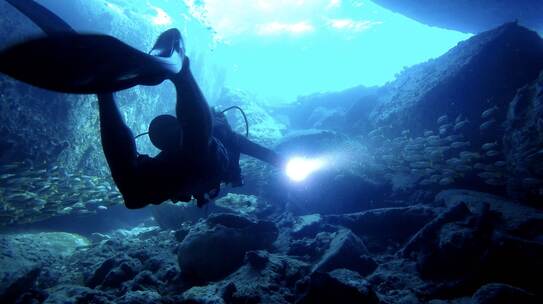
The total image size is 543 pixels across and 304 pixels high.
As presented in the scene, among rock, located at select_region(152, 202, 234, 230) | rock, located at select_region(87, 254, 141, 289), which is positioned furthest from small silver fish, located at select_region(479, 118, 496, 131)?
rock, located at select_region(87, 254, 141, 289)

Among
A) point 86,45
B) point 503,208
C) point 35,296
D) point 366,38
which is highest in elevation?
point 366,38

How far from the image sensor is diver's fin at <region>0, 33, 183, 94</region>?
1.74 m

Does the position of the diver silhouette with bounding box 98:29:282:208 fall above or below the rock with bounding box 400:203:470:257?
above

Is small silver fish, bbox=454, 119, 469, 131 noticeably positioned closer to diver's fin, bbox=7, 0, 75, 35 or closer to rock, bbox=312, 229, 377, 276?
rock, bbox=312, 229, 377, 276

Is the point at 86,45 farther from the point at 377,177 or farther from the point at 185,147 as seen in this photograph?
the point at 377,177

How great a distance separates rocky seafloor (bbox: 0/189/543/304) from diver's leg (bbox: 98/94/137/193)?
2194mm

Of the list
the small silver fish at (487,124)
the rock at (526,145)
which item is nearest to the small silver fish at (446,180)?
the rock at (526,145)

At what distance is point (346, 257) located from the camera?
644 centimetres

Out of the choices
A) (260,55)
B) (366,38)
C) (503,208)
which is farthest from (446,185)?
(260,55)

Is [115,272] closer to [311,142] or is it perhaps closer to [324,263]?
[324,263]

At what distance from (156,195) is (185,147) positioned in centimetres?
82

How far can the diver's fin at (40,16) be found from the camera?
3539 mm

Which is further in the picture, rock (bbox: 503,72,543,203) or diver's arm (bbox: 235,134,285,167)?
rock (bbox: 503,72,543,203)

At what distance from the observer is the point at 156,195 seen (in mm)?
3820
